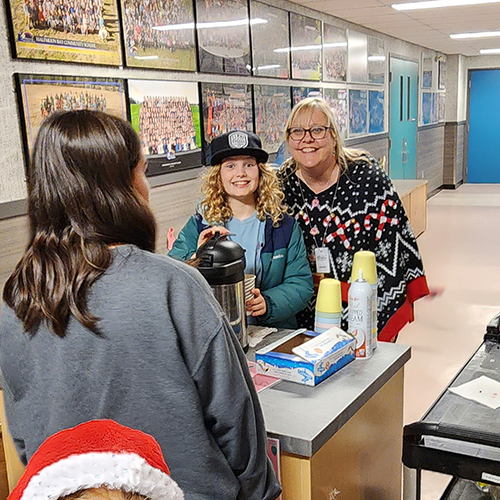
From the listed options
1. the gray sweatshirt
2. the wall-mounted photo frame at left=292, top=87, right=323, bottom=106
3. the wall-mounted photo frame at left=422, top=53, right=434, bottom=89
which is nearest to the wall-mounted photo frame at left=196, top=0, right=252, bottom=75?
the wall-mounted photo frame at left=292, top=87, right=323, bottom=106

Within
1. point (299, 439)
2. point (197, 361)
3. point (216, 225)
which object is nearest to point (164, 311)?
point (197, 361)

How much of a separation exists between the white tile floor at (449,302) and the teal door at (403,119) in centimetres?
92

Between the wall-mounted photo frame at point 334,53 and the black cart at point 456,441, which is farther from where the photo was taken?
the wall-mounted photo frame at point 334,53

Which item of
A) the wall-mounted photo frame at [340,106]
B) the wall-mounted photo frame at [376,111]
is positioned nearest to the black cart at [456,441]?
the wall-mounted photo frame at [340,106]

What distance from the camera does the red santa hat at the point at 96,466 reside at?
78 centimetres

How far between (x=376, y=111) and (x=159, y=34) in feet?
14.7

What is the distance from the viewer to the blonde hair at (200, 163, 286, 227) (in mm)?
2219

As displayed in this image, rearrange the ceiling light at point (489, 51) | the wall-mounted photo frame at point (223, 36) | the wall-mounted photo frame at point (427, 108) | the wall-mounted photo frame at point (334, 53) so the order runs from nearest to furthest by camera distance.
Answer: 1. the wall-mounted photo frame at point (223, 36)
2. the wall-mounted photo frame at point (334, 53)
3. the wall-mounted photo frame at point (427, 108)
4. the ceiling light at point (489, 51)

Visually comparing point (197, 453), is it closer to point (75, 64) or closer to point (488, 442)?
point (488, 442)

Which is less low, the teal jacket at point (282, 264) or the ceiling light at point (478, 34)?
the ceiling light at point (478, 34)

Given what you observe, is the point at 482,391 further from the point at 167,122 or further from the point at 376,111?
the point at 376,111

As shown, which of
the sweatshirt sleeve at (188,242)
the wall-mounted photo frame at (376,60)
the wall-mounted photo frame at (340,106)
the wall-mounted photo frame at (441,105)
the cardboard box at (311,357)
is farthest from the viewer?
the wall-mounted photo frame at (441,105)

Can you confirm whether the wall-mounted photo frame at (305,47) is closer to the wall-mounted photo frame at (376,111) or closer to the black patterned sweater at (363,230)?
the wall-mounted photo frame at (376,111)

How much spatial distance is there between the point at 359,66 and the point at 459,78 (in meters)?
5.70
